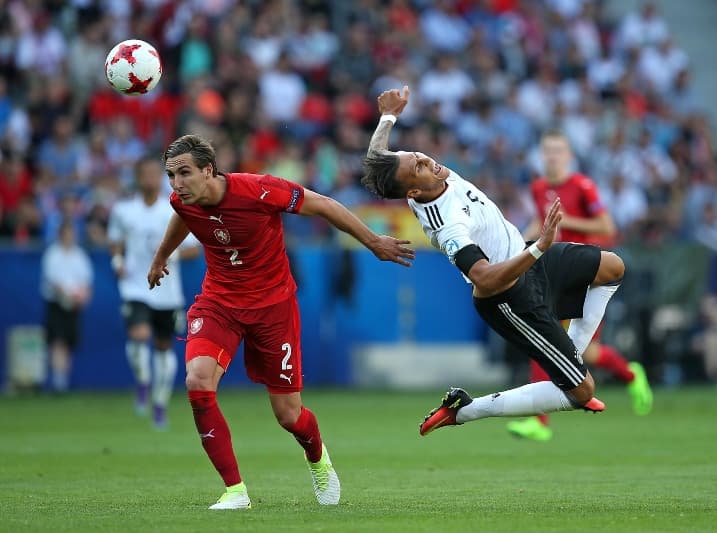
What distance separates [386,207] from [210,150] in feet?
41.8

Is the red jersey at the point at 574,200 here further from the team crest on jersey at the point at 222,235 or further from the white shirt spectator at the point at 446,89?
the white shirt spectator at the point at 446,89

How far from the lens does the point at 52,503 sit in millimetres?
8523

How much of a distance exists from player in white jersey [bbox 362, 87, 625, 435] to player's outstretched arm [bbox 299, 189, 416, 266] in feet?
1.47

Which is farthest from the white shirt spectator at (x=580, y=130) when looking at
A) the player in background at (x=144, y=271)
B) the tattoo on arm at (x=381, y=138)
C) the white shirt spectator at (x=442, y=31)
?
the tattoo on arm at (x=381, y=138)

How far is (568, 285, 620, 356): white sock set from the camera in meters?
9.59

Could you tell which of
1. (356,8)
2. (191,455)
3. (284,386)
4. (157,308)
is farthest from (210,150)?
(356,8)

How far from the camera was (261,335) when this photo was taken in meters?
8.62

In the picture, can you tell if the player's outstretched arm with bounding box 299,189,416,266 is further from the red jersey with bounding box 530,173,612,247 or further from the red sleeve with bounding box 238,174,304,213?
the red jersey with bounding box 530,173,612,247

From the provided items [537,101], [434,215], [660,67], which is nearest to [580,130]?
[537,101]

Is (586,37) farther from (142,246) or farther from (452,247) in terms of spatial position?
(452,247)

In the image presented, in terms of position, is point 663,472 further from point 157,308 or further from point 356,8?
point 356,8

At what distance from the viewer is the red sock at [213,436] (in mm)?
8203

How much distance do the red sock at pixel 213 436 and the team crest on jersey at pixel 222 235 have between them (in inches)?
39.2

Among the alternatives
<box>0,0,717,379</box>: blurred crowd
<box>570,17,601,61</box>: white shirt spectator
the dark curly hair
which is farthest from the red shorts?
<box>570,17,601,61</box>: white shirt spectator
